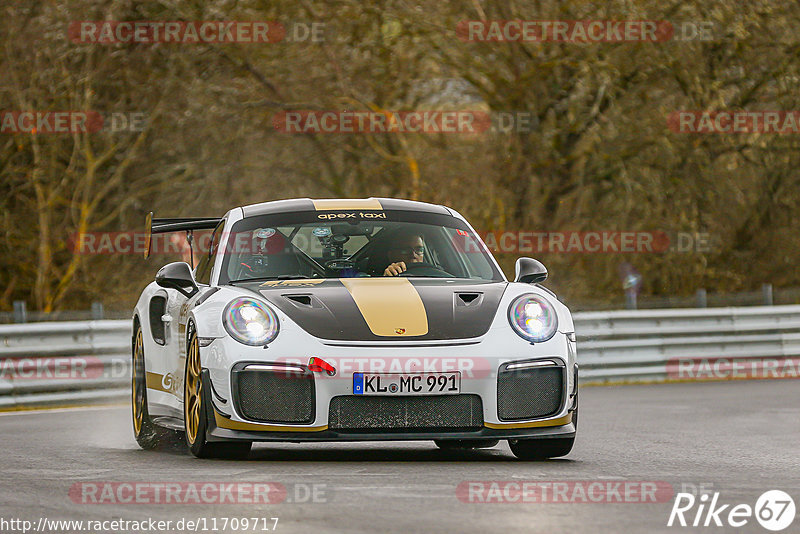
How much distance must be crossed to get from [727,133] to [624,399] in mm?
10085

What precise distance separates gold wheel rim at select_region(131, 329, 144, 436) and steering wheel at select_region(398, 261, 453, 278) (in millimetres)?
2103

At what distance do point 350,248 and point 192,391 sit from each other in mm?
1328

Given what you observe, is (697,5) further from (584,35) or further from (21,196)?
(21,196)

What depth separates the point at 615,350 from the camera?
17891 mm

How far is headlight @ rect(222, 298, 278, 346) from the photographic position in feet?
26.0

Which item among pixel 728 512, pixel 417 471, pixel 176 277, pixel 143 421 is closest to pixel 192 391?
pixel 176 277

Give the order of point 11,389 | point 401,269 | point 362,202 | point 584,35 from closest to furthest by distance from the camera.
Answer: point 401,269, point 362,202, point 11,389, point 584,35

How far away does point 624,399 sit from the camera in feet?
48.7

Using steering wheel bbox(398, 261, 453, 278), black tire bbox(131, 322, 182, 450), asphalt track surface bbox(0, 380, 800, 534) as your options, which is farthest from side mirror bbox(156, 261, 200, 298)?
black tire bbox(131, 322, 182, 450)

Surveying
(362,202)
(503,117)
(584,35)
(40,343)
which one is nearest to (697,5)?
(584,35)

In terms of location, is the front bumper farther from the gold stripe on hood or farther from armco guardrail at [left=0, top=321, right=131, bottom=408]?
armco guardrail at [left=0, top=321, right=131, bottom=408]

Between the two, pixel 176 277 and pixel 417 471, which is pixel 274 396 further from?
pixel 176 277

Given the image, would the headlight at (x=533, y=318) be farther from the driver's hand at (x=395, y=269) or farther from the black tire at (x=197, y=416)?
the black tire at (x=197, y=416)

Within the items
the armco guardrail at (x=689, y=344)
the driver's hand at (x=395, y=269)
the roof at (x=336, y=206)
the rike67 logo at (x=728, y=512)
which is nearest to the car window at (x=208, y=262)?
the roof at (x=336, y=206)
